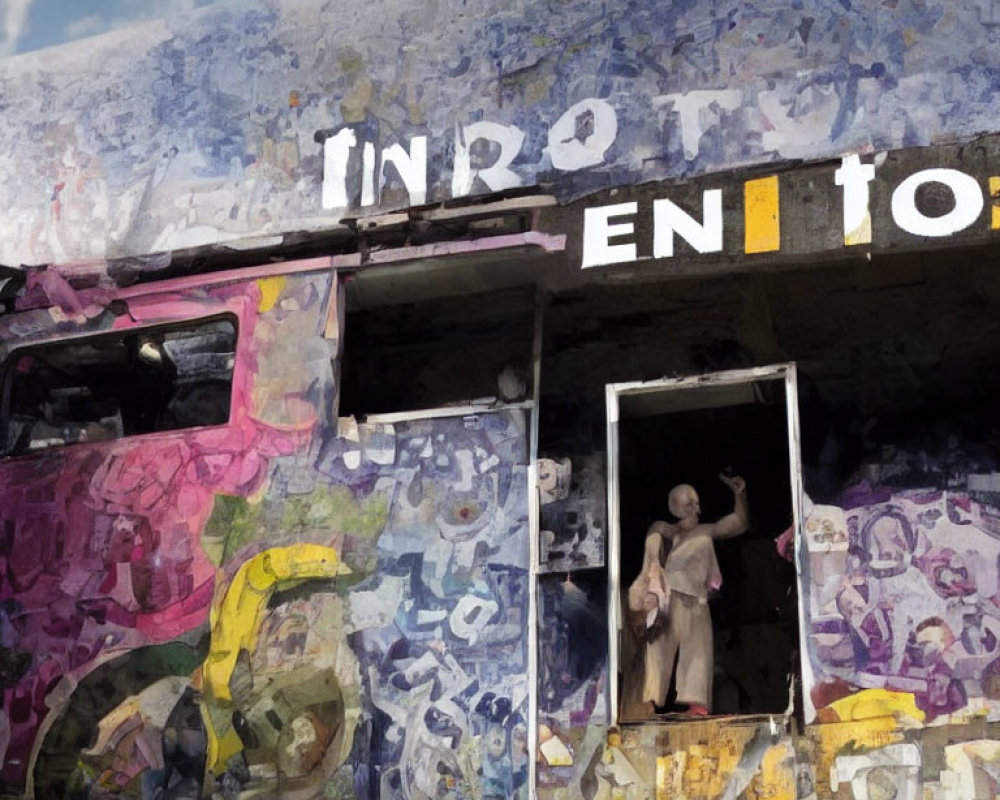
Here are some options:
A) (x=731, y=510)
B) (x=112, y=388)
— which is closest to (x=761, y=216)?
(x=731, y=510)

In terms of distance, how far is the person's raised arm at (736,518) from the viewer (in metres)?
12.0

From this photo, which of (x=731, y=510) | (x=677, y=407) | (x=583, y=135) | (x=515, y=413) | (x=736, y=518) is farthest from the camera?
(x=731, y=510)

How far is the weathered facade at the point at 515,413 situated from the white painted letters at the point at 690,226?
0.02 meters

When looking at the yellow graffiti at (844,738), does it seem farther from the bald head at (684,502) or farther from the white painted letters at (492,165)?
the white painted letters at (492,165)

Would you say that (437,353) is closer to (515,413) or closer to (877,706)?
(515,413)

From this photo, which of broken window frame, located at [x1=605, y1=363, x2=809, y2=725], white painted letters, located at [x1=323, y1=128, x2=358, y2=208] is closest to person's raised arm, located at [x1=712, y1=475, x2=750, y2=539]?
broken window frame, located at [x1=605, y1=363, x2=809, y2=725]

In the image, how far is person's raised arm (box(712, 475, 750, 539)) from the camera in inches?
474

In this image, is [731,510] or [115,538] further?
[731,510]

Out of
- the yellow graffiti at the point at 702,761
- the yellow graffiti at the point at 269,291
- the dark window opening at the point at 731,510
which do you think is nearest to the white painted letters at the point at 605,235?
the dark window opening at the point at 731,510

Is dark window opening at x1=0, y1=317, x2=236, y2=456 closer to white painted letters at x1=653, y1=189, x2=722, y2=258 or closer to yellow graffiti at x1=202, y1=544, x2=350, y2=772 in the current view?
yellow graffiti at x1=202, y1=544, x2=350, y2=772

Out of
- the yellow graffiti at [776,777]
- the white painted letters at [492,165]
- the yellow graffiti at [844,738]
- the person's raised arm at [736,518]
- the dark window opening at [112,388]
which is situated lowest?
the yellow graffiti at [776,777]

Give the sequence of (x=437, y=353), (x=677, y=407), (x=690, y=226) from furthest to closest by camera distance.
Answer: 1. (x=437, y=353)
2. (x=677, y=407)
3. (x=690, y=226)

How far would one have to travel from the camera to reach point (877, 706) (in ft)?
36.2

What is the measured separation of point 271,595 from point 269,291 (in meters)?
2.06
